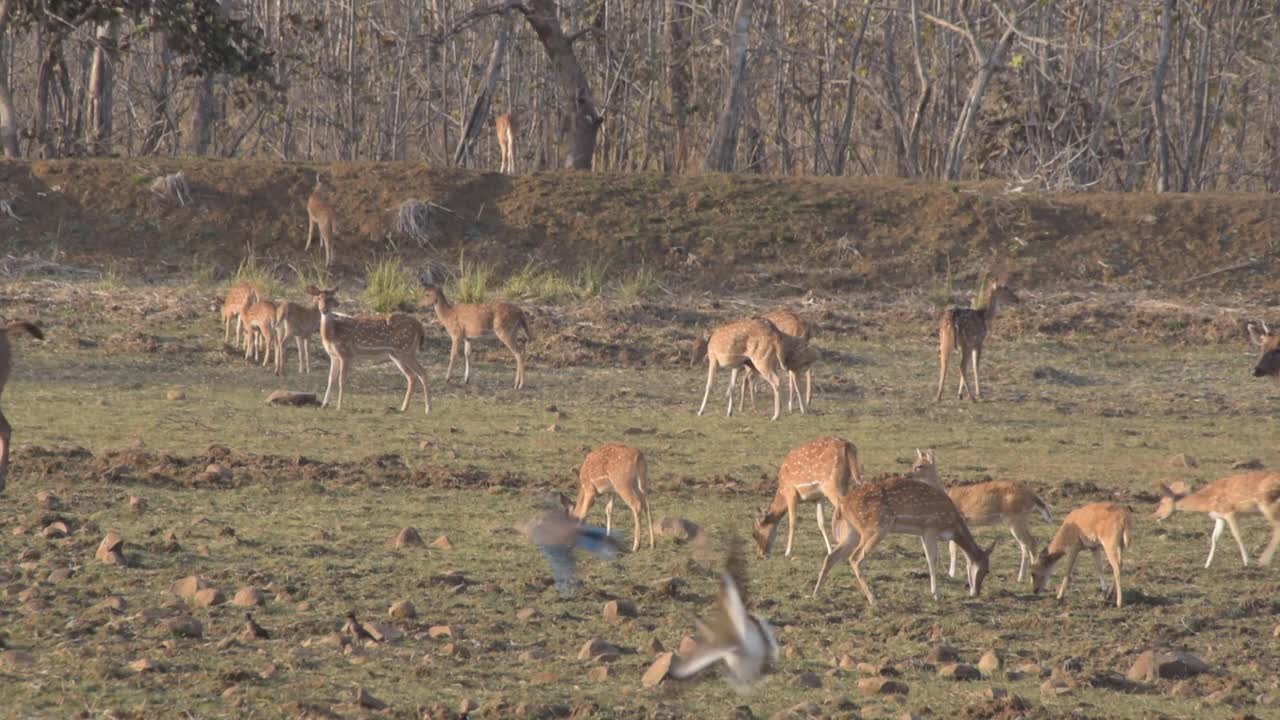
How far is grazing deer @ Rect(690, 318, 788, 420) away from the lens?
53.8 ft

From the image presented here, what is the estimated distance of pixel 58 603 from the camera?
8.58 metres

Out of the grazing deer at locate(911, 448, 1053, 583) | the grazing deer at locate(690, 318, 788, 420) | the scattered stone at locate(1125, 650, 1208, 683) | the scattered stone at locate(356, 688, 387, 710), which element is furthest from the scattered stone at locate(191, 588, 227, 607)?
the grazing deer at locate(690, 318, 788, 420)

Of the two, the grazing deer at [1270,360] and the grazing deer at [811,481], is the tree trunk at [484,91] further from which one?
the grazing deer at [811,481]

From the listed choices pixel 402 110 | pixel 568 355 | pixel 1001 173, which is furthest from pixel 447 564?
pixel 402 110

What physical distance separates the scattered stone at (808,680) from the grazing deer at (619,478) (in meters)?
2.69

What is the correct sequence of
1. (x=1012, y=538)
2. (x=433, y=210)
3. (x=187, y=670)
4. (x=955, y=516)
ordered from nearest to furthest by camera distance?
(x=187, y=670)
(x=955, y=516)
(x=1012, y=538)
(x=433, y=210)

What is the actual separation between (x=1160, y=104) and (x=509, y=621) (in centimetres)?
2078

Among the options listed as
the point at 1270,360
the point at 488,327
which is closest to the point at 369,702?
Result: the point at 1270,360

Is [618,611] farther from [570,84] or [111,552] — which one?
[570,84]

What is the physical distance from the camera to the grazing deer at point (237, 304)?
18.1m

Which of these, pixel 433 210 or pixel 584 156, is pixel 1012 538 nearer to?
pixel 433 210

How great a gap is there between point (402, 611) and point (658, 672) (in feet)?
5.44

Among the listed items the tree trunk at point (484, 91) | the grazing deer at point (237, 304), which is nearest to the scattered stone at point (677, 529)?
the grazing deer at point (237, 304)

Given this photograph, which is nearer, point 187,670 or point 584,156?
point 187,670
